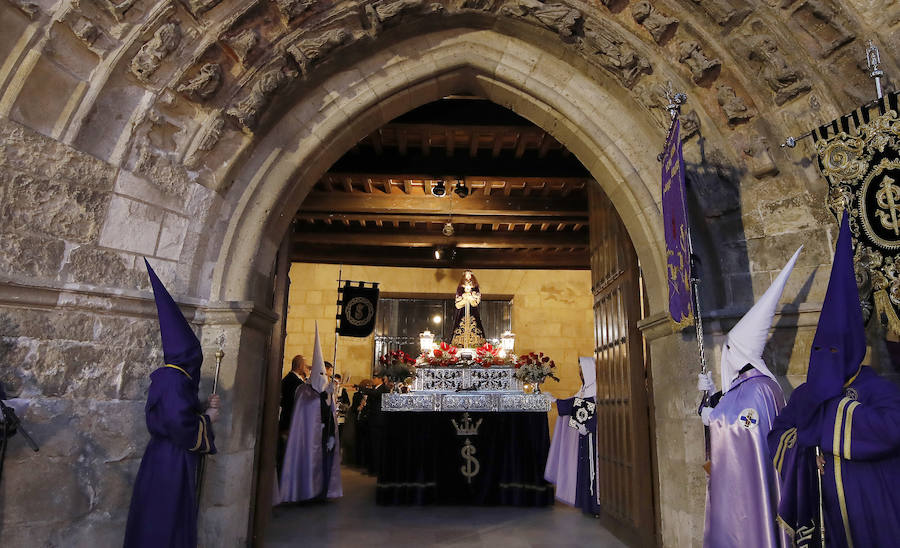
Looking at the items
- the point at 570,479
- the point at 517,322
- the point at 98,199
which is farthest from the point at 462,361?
the point at 517,322

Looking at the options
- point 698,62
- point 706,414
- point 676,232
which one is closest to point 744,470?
point 706,414

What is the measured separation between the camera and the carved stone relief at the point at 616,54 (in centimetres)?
336

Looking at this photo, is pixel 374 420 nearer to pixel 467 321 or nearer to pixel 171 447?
pixel 467 321

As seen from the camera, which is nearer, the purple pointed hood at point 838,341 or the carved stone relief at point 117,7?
the purple pointed hood at point 838,341

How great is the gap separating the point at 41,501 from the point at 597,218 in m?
4.34

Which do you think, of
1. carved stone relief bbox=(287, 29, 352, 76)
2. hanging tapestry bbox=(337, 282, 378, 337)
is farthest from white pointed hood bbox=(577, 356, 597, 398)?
hanging tapestry bbox=(337, 282, 378, 337)

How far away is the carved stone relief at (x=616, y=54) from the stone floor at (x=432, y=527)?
330cm

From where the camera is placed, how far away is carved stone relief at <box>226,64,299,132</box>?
127 inches

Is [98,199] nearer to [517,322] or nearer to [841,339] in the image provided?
[841,339]

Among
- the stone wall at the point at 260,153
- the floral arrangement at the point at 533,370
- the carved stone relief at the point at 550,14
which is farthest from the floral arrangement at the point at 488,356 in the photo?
the carved stone relief at the point at 550,14

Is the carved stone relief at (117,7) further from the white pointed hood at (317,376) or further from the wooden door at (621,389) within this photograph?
the white pointed hood at (317,376)

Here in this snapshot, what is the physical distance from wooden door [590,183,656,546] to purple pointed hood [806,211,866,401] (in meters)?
2.00

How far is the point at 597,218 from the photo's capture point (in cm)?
505

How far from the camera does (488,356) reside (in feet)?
18.5
